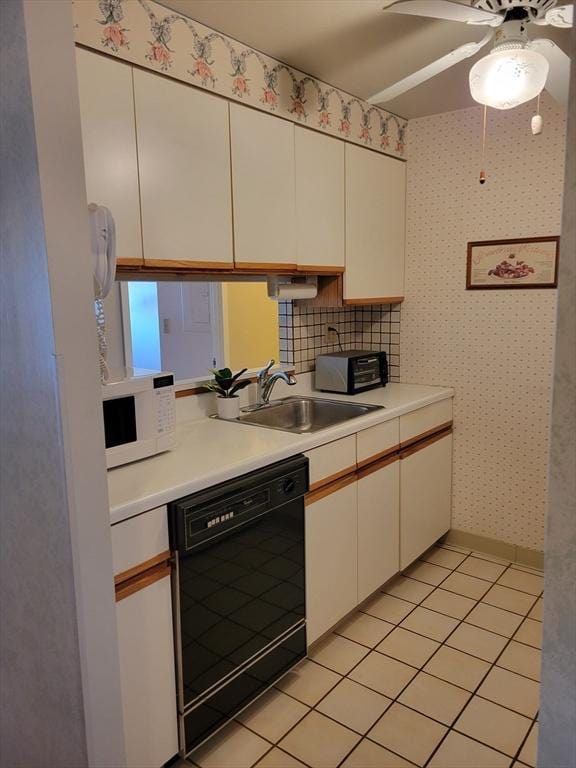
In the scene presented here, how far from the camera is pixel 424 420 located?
2.82m

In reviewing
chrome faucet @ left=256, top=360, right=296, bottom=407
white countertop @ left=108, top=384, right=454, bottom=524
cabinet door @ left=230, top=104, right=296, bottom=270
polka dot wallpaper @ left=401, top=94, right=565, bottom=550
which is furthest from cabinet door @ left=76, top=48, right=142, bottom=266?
polka dot wallpaper @ left=401, top=94, right=565, bottom=550

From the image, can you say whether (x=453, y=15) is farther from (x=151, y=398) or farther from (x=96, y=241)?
(x=151, y=398)

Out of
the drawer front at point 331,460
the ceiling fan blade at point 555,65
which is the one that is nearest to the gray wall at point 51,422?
the drawer front at point 331,460

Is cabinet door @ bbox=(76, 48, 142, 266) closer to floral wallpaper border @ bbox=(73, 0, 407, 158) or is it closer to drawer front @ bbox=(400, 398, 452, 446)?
floral wallpaper border @ bbox=(73, 0, 407, 158)

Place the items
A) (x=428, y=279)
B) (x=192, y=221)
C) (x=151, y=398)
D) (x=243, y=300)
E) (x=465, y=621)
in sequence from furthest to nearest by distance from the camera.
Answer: (x=243, y=300), (x=428, y=279), (x=465, y=621), (x=192, y=221), (x=151, y=398)

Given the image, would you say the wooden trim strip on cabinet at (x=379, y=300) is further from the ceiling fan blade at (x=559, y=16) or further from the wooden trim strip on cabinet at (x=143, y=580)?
the wooden trim strip on cabinet at (x=143, y=580)

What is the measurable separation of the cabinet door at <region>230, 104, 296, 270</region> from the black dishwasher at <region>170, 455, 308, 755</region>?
0.83 meters

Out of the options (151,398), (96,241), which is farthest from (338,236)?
(96,241)

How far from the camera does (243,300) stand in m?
3.72

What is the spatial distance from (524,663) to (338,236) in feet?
6.43

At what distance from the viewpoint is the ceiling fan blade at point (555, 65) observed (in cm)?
158

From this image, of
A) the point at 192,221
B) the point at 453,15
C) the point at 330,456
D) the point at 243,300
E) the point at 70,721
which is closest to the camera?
the point at 70,721

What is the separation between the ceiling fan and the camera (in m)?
1.46

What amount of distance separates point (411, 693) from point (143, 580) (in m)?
1.16
